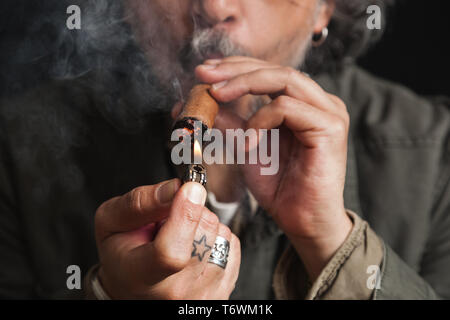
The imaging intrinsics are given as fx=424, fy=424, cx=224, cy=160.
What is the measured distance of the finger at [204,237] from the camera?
722 millimetres

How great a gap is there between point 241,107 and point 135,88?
28cm

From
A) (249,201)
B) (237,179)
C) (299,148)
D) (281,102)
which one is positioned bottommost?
(249,201)

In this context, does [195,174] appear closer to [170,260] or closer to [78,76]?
[170,260]

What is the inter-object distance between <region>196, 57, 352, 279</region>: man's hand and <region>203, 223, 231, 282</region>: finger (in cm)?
25

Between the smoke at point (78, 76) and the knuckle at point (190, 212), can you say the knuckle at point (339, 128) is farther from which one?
the knuckle at point (190, 212)

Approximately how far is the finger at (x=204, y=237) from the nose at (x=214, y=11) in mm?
450

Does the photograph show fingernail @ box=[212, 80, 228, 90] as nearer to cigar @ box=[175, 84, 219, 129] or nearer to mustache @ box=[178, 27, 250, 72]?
cigar @ box=[175, 84, 219, 129]

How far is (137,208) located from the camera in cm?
73

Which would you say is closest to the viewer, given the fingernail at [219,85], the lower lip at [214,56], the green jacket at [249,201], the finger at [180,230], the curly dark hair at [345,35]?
the finger at [180,230]

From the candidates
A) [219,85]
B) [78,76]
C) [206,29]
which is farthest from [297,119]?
[78,76]

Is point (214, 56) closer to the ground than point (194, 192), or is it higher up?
higher up

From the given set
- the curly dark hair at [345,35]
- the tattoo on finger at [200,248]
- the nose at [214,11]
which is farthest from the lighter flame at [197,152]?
the curly dark hair at [345,35]

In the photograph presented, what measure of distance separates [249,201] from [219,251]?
0.49m
